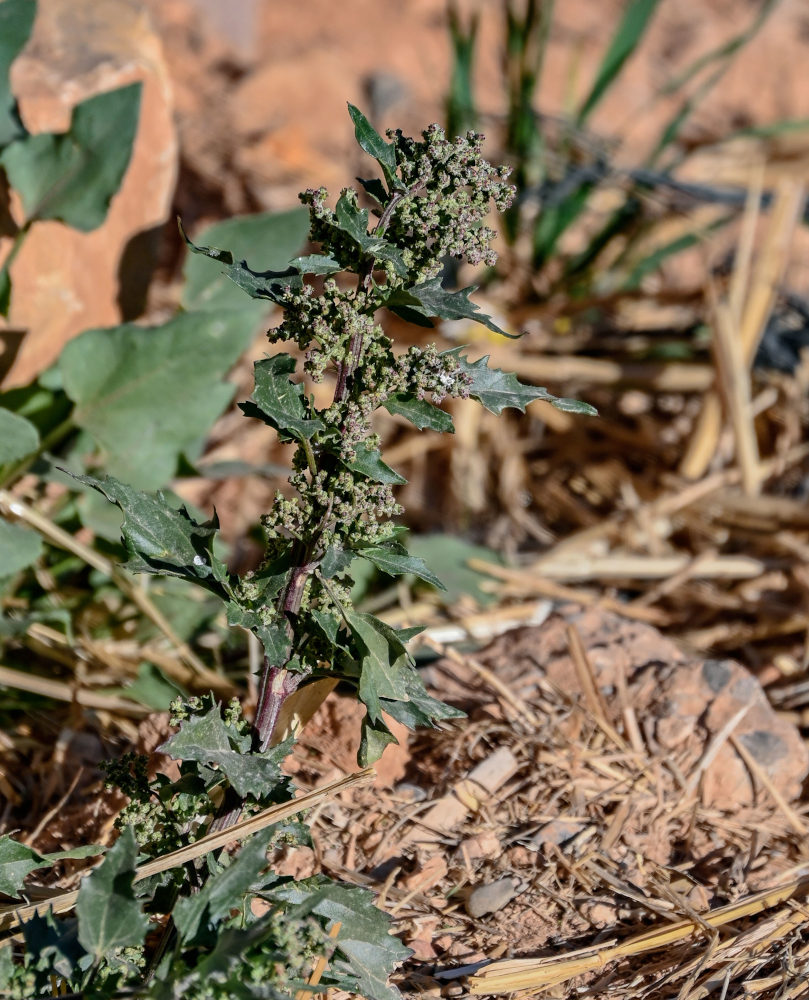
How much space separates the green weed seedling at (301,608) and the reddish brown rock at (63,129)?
3.75ft

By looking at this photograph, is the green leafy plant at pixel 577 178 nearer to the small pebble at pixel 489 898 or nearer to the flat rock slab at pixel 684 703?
the flat rock slab at pixel 684 703

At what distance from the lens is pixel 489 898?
4.40ft

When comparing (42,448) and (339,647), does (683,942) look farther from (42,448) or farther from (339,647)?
(42,448)

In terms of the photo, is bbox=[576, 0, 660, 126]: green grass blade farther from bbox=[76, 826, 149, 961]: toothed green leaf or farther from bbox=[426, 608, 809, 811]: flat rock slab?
bbox=[76, 826, 149, 961]: toothed green leaf

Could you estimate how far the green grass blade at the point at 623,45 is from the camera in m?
3.07

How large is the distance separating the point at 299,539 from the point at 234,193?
2722 mm

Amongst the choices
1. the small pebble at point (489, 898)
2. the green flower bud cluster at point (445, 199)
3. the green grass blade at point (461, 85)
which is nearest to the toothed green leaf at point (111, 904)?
the small pebble at point (489, 898)

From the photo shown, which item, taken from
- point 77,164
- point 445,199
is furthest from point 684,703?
point 77,164

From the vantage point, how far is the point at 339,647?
1106 mm

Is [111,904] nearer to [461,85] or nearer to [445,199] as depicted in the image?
[445,199]

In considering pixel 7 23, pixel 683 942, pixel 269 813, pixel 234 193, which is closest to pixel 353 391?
pixel 269 813

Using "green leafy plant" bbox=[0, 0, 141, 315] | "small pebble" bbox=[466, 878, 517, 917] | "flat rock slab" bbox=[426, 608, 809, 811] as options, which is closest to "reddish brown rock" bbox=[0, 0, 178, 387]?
"green leafy plant" bbox=[0, 0, 141, 315]

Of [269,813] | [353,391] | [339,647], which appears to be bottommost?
[269,813]

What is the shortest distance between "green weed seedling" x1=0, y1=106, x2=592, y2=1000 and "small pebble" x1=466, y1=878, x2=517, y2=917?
0.22 meters
